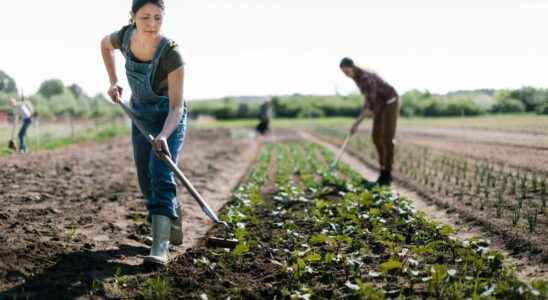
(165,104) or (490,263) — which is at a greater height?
(165,104)

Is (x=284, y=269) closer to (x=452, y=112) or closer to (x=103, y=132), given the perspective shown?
(x=103, y=132)

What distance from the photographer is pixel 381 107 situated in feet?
31.2

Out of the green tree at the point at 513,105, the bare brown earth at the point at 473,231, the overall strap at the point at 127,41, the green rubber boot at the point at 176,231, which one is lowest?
the bare brown earth at the point at 473,231

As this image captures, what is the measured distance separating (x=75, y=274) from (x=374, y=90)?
20.4 feet

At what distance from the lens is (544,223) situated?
5.81 metres

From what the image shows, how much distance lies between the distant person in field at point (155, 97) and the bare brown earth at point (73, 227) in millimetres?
517

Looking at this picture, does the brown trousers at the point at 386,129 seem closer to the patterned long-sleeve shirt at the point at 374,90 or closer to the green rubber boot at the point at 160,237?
the patterned long-sleeve shirt at the point at 374,90

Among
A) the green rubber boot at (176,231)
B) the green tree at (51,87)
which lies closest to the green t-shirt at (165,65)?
the green rubber boot at (176,231)

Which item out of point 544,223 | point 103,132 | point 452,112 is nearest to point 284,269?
point 544,223

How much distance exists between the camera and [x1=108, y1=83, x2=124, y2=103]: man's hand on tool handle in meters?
4.95

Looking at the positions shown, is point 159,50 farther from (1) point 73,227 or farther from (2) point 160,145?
(1) point 73,227

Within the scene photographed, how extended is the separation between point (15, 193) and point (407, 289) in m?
5.62

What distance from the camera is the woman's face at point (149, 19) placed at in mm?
4340

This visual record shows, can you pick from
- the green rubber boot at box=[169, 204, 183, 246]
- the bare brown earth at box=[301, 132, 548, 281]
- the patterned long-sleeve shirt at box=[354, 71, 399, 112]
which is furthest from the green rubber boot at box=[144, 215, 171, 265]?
the patterned long-sleeve shirt at box=[354, 71, 399, 112]
